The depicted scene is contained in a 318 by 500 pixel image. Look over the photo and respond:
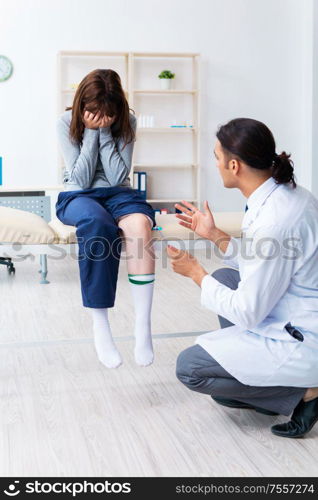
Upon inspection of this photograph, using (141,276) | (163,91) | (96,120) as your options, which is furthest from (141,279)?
(163,91)

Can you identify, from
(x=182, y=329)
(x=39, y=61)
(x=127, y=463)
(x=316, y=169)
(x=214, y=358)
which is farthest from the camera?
(x=316, y=169)

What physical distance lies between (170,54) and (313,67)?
1366mm

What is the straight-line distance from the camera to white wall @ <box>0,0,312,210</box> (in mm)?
5586

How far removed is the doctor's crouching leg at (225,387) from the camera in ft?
5.82

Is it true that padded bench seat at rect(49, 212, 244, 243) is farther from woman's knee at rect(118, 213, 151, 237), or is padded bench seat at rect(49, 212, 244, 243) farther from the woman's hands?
the woman's hands

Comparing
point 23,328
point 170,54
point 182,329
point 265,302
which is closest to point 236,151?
→ point 265,302

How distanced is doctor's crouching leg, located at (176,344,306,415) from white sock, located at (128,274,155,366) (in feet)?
0.69

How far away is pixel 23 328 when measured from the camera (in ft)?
10.1

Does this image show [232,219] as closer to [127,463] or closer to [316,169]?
[127,463]

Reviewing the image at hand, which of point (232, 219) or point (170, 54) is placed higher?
point (170, 54)

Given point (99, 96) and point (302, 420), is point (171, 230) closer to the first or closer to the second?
point (99, 96)

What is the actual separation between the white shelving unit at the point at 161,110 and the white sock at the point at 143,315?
3.66 meters

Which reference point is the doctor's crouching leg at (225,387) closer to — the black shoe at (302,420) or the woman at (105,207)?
the black shoe at (302,420)

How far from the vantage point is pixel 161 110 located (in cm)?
589
